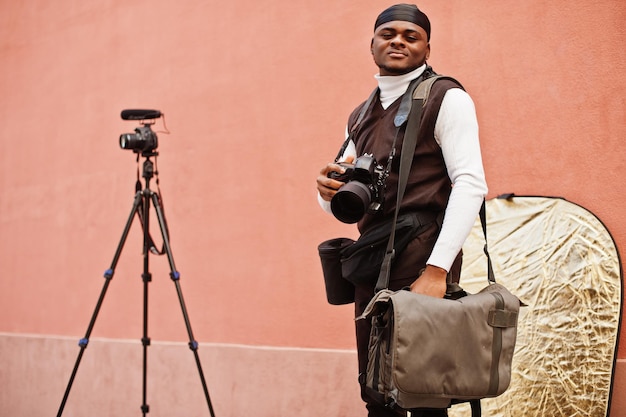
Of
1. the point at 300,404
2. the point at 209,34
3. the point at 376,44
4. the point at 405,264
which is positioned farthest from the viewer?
the point at 209,34

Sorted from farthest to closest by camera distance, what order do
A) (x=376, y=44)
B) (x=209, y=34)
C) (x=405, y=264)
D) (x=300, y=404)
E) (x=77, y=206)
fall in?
1. (x=77, y=206)
2. (x=209, y=34)
3. (x=300, y=404)
4. (x=376, y=44)
5. (x=405, y=264)

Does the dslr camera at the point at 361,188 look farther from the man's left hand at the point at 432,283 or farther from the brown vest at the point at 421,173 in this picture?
the man's left hand at the point at 432,283

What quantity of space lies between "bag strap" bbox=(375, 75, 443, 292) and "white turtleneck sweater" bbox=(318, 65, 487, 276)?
0.19ft

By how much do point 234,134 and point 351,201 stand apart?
2.25m

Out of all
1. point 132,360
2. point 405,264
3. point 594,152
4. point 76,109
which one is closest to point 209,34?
point 76,109

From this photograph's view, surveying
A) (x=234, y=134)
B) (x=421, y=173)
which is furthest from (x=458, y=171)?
(x=234, y=134)

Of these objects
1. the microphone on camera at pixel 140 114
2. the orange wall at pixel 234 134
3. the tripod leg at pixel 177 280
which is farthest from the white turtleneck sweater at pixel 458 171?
the microphone on camera at pixel 140 114

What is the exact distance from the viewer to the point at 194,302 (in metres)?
4.28

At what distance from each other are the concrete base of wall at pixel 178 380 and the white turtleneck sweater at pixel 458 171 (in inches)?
52.7

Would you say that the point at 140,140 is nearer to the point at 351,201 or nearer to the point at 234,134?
the point at 234,134

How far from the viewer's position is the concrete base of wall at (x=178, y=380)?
3.66 metres

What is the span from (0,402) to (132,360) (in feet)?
4.62

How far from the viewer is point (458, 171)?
1998 mm

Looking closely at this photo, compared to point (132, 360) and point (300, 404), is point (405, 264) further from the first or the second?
point (132, 360)
